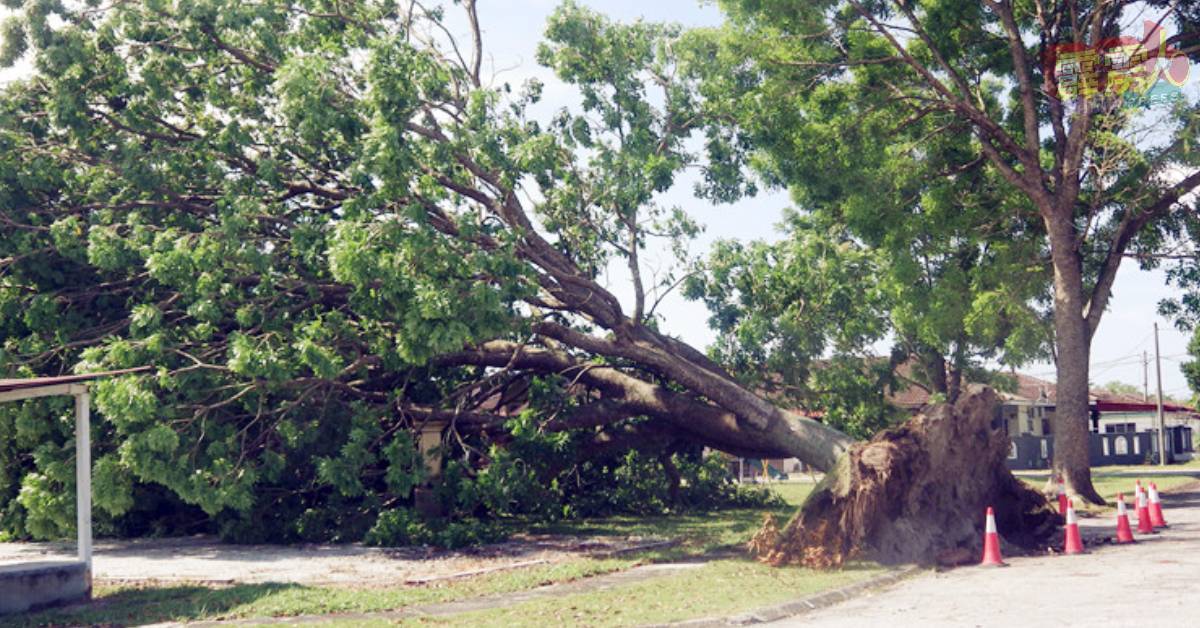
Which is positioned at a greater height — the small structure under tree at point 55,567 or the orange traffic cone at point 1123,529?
the small structure under tree at point 55,567

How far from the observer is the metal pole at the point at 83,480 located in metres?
11.4

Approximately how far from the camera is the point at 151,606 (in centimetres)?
1080

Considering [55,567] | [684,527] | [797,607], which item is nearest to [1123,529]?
[684,527]

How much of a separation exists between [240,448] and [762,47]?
12.6 meters

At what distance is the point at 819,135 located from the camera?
73.3ft

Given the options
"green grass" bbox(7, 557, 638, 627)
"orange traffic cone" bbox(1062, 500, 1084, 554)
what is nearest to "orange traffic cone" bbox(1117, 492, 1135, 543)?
"orange traffic cone" bbox(1062, 500, 1084, 554)

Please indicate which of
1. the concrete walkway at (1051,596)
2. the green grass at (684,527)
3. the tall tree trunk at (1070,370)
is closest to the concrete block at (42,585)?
the green grass at (684,527)

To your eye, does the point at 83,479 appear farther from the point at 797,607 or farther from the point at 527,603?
the point at 797,607

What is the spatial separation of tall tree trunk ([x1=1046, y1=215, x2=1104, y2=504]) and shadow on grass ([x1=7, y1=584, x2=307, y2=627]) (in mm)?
16228

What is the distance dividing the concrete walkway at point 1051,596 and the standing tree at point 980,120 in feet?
30.8

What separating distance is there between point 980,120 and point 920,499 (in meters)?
10.2

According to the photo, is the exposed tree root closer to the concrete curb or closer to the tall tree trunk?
the concrete curb

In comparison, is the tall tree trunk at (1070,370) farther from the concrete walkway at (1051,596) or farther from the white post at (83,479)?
the white post at (83,479)

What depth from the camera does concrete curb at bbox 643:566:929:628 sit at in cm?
949
